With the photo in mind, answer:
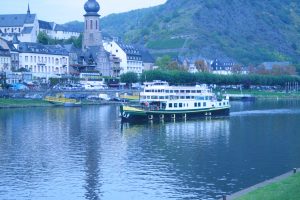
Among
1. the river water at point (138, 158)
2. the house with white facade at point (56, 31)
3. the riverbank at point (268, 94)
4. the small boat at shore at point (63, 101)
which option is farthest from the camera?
the house with white facade at point (56, 31)

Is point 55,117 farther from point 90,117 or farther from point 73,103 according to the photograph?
point 73,103

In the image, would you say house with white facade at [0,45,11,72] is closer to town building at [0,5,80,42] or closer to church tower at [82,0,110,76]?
town building at [0,5,80,42]

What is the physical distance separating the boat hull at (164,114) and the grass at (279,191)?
4312 cm

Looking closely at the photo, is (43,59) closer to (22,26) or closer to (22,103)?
(22,26)

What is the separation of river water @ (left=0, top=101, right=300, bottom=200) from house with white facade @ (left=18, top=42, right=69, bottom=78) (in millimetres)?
57323

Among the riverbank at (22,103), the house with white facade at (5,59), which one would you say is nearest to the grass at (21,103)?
the riverbank at (22,103)

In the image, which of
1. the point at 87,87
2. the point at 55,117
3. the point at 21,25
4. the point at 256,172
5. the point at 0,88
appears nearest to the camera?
the point at 256,172

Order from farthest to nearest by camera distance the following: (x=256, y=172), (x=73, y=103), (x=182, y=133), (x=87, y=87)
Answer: (x=87, y=87) → (x=73, y=103) → (x=182, y=133) → (x=256, y=172)

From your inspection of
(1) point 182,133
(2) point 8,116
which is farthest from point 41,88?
(1) point 182,133

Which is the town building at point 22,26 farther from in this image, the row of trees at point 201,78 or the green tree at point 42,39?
the row of trees at point 201,78

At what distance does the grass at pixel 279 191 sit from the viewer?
96.3ft

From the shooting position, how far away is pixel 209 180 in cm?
3838

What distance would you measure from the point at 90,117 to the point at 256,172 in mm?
42809

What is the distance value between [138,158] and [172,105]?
118 ft
